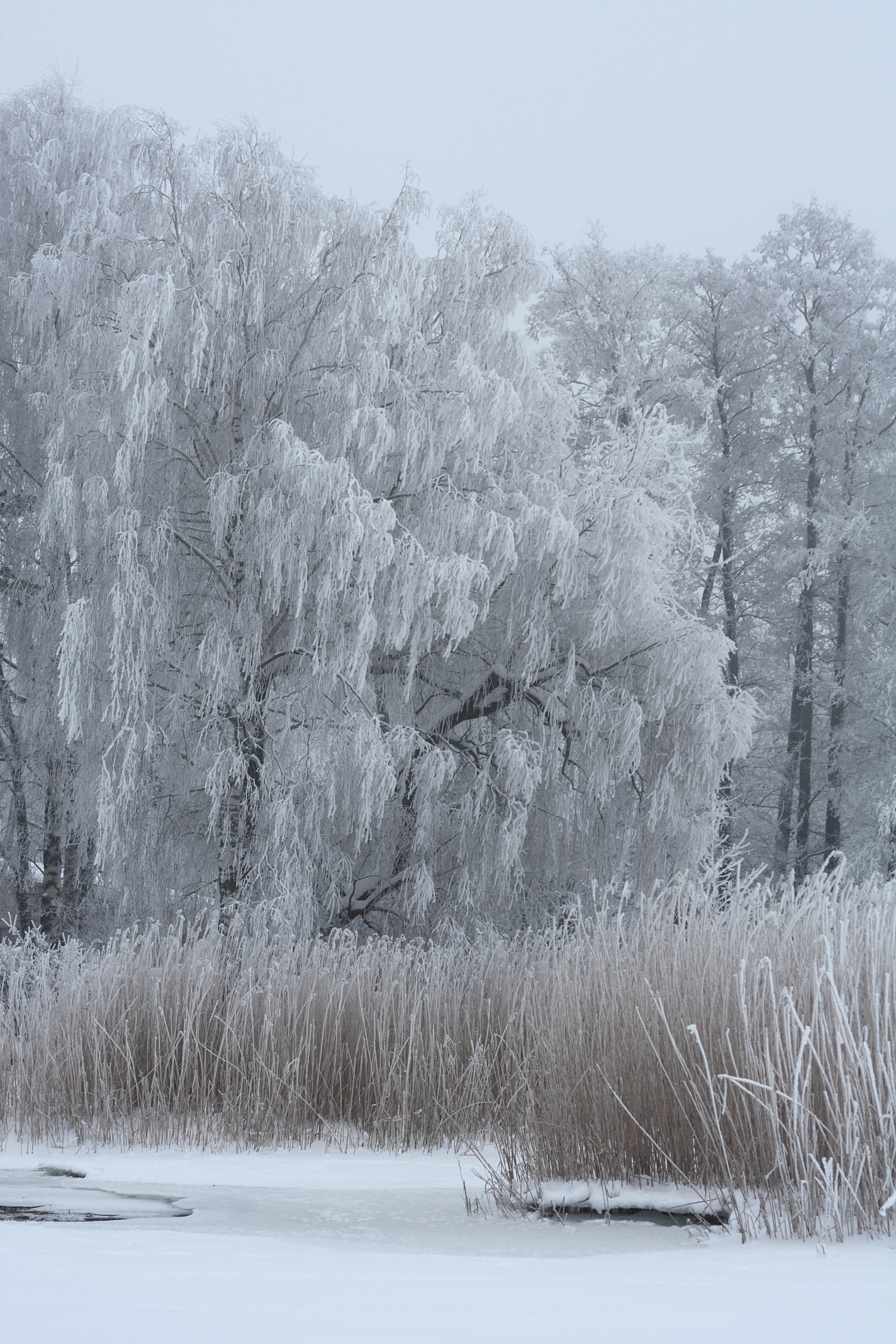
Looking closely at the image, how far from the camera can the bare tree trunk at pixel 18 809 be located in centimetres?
1199

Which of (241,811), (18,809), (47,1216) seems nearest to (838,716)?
(241,811)

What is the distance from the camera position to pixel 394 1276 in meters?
2.73

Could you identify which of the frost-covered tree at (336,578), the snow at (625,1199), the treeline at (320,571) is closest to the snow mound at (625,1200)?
the snow at (625,1199)

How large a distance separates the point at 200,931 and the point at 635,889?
3951 mm

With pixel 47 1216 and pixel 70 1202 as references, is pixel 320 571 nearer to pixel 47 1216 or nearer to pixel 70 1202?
pixel 70 1202

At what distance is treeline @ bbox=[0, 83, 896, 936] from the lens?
903cm

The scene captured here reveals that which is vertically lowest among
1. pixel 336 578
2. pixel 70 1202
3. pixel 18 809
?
pixel 70 1202

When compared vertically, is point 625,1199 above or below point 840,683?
below

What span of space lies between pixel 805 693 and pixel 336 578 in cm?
1153

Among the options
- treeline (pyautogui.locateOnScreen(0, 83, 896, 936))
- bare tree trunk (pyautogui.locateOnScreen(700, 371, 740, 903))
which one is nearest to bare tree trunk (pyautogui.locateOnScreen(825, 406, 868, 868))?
bare tree trunk (pyautogui.locateOnScreen(700, 371, 740, 903))

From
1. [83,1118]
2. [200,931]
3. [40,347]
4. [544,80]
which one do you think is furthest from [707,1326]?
[40,347]

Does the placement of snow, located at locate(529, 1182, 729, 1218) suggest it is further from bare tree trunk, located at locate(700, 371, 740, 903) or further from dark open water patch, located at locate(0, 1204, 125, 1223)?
bare tree trunk, located at locate(700, 371, 740, 903)

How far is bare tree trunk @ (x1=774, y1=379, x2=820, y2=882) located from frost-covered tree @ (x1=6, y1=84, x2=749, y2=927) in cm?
779

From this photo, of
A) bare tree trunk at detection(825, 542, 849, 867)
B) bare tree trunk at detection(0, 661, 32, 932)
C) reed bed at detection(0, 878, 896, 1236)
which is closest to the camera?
reed bed at detection(0, 878, 896, 1236)
